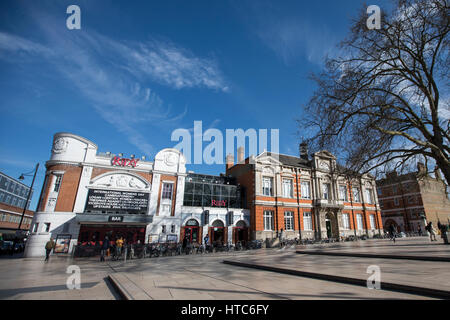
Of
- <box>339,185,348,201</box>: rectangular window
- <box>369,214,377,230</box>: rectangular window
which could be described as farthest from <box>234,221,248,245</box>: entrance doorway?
<box>369,214,377,230</box>: rectangular window

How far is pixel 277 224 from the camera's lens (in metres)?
26.0

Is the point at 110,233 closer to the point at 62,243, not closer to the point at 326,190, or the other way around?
the point at 62,243

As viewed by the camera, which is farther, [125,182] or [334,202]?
[334,202]

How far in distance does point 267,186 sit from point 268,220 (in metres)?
4.16

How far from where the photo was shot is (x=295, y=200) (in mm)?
27984

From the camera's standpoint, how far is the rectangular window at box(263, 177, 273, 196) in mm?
27008

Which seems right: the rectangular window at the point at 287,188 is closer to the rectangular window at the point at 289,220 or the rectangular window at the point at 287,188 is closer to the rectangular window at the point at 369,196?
the rectangular window at the point at 289,220

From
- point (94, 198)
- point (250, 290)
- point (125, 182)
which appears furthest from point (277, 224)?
point (250, 290)

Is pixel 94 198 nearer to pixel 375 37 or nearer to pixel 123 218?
pixel 123 218

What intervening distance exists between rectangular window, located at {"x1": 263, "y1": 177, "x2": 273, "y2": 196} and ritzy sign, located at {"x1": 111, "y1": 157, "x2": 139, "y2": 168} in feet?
50.4

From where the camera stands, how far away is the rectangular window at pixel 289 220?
2670 centimetres

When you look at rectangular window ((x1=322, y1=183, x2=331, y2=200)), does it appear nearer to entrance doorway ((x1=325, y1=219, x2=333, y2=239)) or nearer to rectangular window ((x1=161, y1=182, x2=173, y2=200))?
entrance doorway ((x1=325, y1=219, x2=333, y2=239))
